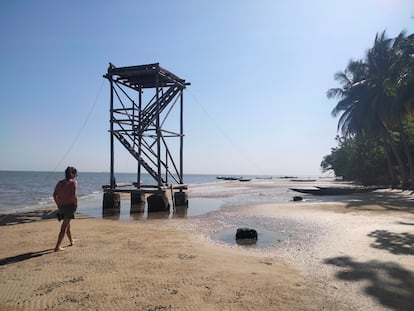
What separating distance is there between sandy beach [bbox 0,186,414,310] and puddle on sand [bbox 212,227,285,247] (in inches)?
11.8

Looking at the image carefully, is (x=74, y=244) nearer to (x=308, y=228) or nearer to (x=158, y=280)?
(x=158, y=280)

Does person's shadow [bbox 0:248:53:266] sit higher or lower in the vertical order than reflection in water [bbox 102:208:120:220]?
higher

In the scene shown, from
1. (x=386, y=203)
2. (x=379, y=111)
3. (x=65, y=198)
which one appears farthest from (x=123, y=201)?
(x=379, y=111)

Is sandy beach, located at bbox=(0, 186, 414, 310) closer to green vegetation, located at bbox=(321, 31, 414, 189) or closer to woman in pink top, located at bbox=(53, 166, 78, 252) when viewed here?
woman in pink top, located at bbox=(53, 166, 78, 252)

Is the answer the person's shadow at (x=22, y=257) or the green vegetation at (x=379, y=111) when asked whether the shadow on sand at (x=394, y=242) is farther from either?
the green vegetation at (x=379, y=111)

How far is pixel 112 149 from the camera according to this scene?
767 inches

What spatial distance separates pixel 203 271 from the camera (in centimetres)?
653

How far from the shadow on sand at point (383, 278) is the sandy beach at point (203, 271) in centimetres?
1

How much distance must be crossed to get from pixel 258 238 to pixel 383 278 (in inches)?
181

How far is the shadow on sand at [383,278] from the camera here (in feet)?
16.4

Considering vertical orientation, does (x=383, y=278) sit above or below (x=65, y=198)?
below

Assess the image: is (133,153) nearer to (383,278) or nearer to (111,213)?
(111,213)

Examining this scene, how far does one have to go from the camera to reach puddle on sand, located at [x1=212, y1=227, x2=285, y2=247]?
9.59m

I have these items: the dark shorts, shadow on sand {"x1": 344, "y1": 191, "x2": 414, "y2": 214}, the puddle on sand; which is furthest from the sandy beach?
shadow on sand {"x1": 344, "y1": 191, "x2": 414, "y2": 214}
